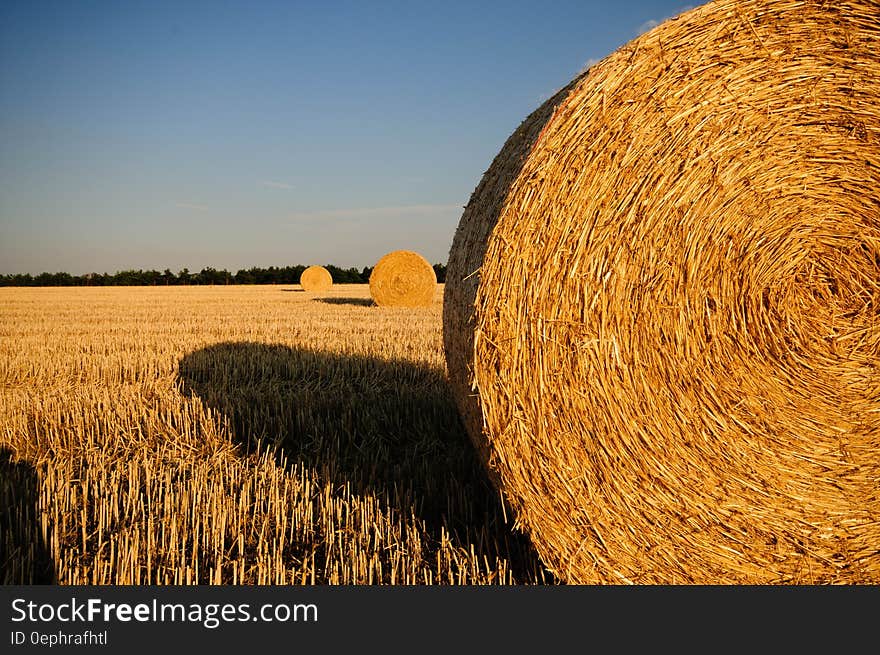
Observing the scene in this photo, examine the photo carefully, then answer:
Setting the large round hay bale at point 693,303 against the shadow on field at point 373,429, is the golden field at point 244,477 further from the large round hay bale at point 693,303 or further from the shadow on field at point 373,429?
the large round hay bale at point 693,303

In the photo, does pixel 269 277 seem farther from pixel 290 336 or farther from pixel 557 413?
pixel 557 413

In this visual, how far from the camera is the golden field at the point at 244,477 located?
9.37ft

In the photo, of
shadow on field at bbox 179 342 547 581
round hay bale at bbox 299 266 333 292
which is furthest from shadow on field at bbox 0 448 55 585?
round hay bale at bbox 299 266 333 292

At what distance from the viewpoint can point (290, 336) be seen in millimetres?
9953

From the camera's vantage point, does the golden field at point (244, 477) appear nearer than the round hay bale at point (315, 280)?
Yes

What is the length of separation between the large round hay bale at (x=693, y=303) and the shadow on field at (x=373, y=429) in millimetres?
623

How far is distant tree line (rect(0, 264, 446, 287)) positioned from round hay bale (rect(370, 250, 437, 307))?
3223cm

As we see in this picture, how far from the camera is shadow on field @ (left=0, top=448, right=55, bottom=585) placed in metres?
2.73

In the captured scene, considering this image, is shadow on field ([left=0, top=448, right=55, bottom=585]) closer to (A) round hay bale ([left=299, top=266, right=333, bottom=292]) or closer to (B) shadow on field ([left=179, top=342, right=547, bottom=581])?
(B) shadow on field ([left=179, top=342, right=547, bottom=581])

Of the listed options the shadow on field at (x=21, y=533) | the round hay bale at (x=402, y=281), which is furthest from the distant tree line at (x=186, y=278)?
the shadow on field at (x=21, y=533)

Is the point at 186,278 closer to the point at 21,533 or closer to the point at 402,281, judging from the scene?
the point at 402,281

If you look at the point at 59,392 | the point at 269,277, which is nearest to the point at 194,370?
the point at 59,392

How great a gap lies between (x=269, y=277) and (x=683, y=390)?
2006 inches

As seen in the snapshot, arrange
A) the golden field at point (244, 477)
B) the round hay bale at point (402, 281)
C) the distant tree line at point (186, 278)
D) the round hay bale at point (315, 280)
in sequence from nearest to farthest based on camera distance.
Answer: the golden field at point (244, 477), the round hay bale at point (402, 281), the round hay bale at point (315, 280), the distant tree line at point (186, 278)
